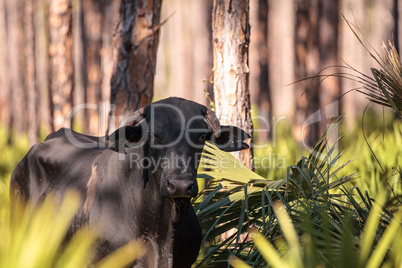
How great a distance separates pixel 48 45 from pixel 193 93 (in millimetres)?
10056

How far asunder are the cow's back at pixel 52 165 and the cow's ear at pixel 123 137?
96cm

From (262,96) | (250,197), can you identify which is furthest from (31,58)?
(250,197)

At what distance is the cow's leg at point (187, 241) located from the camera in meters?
4.28

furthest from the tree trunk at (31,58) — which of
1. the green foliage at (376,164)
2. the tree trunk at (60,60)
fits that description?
the green foliage at (376,164)

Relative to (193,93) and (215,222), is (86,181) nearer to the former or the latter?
(215,222)

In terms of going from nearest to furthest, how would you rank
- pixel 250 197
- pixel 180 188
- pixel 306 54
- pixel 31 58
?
pixel 180 188 < pixel 250 197 < pixel 306 54 < pixel 31 58

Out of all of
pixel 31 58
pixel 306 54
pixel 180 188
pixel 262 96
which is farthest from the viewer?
pixel 262 96

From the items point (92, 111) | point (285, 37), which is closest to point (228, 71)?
point (92, 111)

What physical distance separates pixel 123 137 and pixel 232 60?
2384 mm

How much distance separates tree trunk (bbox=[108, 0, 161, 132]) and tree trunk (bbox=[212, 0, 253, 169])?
250 centimetres

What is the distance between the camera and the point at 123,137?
413 cm

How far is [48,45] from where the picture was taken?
487 inches

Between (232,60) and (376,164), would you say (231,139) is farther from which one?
(376,164)

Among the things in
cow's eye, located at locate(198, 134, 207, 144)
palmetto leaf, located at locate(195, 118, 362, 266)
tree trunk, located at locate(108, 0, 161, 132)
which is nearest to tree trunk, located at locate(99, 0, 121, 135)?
tree trunk, located at locate(108, 0, 161, 132)
